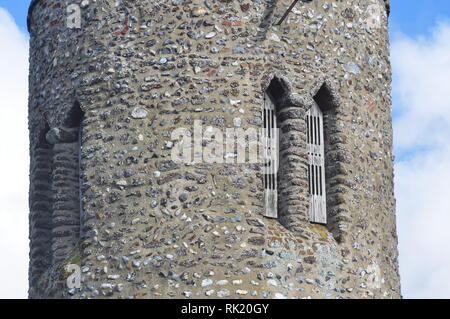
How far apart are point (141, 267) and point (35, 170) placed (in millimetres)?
2988

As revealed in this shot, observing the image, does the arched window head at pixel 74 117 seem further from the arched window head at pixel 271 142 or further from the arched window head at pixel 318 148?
the arched window head at pixel 318 148

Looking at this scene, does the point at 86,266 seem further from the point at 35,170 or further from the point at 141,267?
the point at 35,170

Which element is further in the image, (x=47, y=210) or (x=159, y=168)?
(x=47, y=210)

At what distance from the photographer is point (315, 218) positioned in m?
22.3

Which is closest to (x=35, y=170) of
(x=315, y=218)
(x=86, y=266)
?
(x=86, y=266)

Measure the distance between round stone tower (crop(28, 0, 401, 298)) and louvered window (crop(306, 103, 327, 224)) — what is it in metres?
0.02

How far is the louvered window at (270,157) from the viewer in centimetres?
2195

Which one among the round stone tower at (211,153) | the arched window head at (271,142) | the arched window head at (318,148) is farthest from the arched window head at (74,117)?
the arched window head at (318,148)

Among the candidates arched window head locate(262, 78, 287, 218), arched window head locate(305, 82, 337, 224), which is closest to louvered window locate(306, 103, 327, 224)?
arched window head locate(305, 82, 337, 224)

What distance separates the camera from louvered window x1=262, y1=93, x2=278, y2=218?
2195 cm

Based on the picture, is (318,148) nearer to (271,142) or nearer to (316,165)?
(316,165)

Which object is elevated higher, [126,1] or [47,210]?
[126,1]

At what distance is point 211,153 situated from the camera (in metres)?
21.6

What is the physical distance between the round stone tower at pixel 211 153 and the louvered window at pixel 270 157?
0.02m
